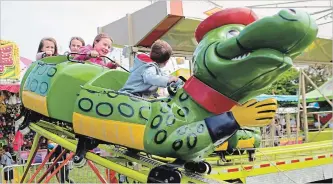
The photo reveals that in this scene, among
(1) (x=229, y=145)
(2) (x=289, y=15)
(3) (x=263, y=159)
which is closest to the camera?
(2) (x=289, y=15)

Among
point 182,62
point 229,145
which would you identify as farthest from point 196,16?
point 182,62

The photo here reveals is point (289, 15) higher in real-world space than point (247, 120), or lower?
higher

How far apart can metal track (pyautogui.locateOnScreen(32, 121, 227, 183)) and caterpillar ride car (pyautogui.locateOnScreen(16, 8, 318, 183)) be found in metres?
0.15

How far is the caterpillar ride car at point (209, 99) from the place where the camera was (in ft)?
5.75

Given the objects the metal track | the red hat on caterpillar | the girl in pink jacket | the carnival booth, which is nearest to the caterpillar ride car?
the red hat on caterpillar

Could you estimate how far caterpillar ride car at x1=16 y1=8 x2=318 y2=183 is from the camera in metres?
1.75

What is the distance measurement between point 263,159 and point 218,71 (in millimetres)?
2670

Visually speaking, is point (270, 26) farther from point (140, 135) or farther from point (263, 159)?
point (263, 159)

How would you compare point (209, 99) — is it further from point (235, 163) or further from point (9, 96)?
point (9, 96)

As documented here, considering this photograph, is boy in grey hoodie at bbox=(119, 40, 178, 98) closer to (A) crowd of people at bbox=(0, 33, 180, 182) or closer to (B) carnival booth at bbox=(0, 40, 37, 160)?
(A) crowd of people at bbox=(0, 33, 180, 182)

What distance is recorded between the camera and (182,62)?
29.0 feet

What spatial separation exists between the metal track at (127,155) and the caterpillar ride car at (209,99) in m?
0.15

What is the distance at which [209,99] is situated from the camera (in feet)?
6.61

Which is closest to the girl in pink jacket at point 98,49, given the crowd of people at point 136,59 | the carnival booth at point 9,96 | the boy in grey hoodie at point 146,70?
the crowd of people at point 136,59
